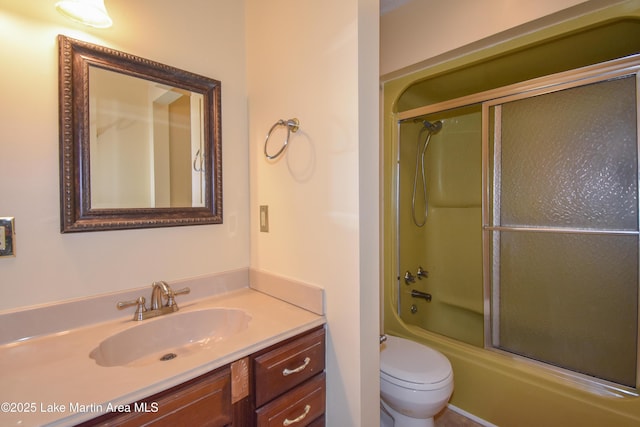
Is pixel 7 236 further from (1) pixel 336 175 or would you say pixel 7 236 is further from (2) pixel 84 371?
(1) pixel 336 175

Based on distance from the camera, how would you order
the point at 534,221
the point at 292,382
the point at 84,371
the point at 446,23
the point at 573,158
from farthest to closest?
the point at 534,221 → the point at 573,158 → the point at 446,23 → the point at 292,382 → the point at 84,371

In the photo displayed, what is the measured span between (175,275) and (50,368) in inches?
20.6

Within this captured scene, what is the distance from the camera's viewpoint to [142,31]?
3.77ft

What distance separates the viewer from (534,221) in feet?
6.10

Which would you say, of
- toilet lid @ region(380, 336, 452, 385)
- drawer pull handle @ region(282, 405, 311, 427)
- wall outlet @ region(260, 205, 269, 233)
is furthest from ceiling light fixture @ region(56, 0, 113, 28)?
toilet lid @ region(380, 336, 452, 385)

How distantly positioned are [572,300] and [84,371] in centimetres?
252

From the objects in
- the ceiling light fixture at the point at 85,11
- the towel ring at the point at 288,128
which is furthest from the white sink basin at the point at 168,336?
the ceiling light fixture at the point at 85,11

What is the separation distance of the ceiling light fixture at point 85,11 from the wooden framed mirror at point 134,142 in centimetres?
8

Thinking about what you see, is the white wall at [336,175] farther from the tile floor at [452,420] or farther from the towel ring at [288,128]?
the tile floor at [452,420]

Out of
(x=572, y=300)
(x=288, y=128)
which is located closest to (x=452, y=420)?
(x=572, y=300)

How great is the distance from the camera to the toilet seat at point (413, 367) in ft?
4.27

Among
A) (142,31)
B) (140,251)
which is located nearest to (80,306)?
(140,251)

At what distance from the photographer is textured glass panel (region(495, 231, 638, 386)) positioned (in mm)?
1594

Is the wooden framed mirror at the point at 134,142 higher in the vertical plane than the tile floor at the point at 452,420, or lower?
higher
